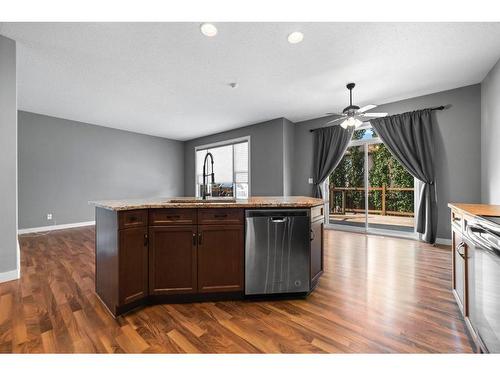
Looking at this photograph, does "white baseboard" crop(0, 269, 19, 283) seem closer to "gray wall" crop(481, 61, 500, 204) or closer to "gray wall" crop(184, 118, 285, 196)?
"gray wall" crop(184, 118, 285, 196)

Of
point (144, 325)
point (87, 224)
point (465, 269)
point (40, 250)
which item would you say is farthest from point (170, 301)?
point (87, 224)

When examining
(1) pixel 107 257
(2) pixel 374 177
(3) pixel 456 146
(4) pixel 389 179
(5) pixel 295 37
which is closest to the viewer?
(1) pixel 107 257

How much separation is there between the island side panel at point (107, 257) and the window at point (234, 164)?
399 cm

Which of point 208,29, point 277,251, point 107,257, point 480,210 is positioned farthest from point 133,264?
point 480,210

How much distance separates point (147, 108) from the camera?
463 centimetres

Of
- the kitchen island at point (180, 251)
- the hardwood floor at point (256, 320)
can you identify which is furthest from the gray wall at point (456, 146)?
the kitchen island at point (180, 251)

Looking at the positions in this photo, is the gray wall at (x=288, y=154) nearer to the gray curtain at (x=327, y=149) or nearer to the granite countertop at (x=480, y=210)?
the gray curtain at (x=327, y=149)

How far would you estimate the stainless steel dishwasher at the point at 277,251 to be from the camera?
6.40ft

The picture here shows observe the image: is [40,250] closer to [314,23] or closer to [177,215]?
[177,215]

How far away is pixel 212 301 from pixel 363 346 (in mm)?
1209

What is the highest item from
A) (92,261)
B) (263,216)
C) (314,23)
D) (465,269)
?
(314,23)

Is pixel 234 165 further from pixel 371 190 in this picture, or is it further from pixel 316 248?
pixel 316 248

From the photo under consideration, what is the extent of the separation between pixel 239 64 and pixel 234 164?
373 cm

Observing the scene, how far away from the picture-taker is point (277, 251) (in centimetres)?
198
